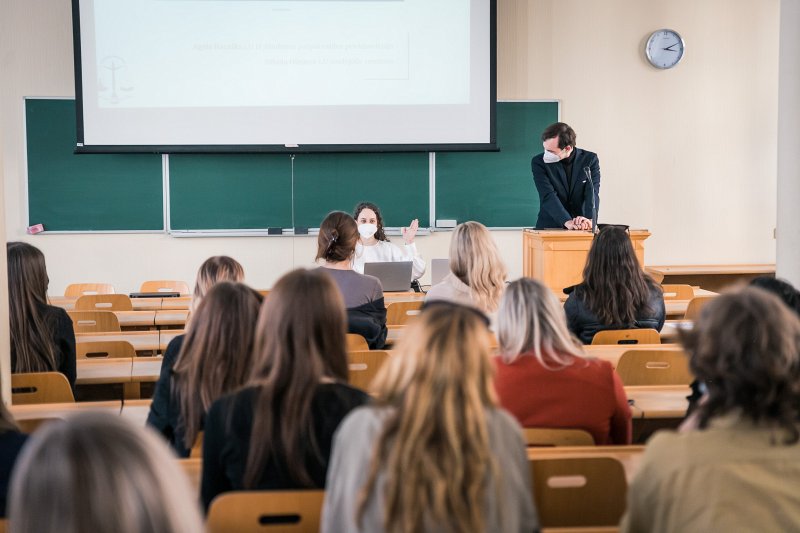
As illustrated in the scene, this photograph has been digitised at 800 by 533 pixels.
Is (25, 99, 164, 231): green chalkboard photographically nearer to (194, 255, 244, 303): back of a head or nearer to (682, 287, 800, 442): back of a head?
(194, 255, 244, 303): back of a head

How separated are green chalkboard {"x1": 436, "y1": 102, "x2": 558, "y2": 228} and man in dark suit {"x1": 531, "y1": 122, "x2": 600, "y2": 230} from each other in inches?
47.1

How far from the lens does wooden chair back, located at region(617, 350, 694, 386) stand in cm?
356

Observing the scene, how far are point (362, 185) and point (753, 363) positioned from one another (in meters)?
6.75

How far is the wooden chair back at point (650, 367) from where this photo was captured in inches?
140

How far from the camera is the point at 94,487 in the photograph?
1028 millimetres

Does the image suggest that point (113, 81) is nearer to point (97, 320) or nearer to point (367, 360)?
point (97, 320)

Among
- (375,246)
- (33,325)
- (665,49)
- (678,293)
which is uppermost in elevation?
(665,49)

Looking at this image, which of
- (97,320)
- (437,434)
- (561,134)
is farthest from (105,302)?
(437,434)

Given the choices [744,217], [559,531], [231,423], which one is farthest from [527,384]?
[744,217]

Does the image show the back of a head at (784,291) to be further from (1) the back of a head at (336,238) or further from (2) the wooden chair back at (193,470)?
(1) the back of a head at (336,238)

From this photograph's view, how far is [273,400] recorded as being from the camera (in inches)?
83.0

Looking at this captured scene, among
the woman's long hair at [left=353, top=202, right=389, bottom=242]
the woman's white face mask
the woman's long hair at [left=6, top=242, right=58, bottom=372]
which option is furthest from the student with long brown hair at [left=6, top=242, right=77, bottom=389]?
the woman's long hair at [left=353, top=202, right=389, bottom=242]

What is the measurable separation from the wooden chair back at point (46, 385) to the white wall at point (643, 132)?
5005mm

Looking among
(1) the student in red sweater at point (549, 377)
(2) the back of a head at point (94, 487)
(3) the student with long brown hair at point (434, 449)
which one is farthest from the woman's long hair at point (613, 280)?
(2) the back of a head at point (94, 487)
